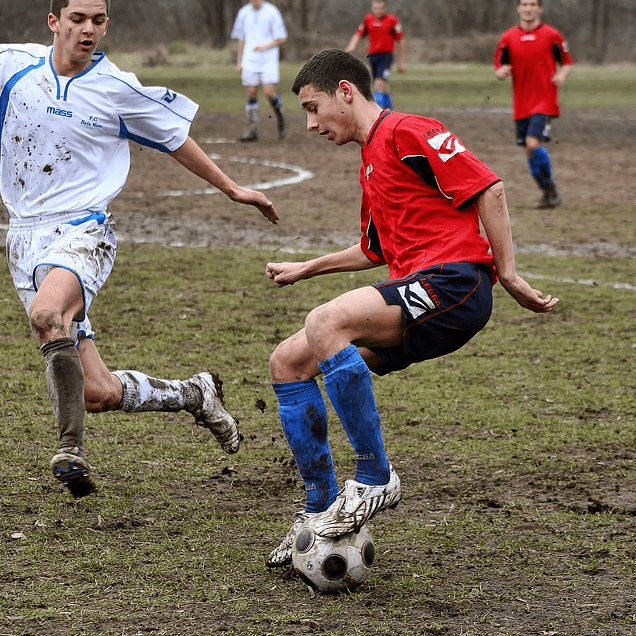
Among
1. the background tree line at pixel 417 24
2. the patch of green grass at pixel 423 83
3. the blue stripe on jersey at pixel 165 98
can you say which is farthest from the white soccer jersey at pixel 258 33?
the background tree line at pixel 417 24

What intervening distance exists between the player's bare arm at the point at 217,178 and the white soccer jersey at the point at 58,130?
24 cm

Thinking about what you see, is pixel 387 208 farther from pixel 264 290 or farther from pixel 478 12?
pixel 478 12

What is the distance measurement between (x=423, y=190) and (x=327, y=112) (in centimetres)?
44

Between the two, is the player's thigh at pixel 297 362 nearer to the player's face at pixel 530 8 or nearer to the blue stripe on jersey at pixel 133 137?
the blue stripe on jersey at pixel 133 137

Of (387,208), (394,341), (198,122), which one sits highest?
(387,208)

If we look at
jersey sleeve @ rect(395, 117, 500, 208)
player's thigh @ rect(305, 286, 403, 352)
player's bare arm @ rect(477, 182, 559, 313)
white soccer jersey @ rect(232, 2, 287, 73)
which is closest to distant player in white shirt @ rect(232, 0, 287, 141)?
white soccer jersey @ rect(232, 2, 287, 73)

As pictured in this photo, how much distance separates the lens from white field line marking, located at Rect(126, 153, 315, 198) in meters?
12.6

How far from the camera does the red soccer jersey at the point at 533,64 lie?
1170cm

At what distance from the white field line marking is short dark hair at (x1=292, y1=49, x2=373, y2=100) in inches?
329

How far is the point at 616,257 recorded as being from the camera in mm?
9578

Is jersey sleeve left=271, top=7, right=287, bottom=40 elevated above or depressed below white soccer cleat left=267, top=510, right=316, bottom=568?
above

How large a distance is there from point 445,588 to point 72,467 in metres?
1.25

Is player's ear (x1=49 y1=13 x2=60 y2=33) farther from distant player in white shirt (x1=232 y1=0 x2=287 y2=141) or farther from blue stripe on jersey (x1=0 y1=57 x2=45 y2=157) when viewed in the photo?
distant player in white shirt (x1=232 y1=0 x2=287 y2=141)

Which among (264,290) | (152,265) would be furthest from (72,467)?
(152,265)
